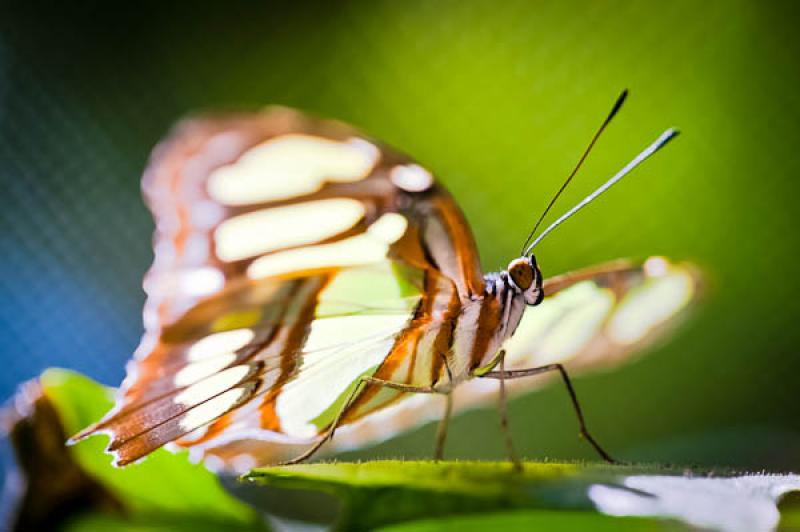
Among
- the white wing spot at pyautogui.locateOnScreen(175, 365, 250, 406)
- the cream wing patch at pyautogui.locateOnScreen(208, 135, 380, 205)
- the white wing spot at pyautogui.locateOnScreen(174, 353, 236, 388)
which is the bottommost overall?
the white wing spot at pyautogui.locateOnScreen(175, 365, 250, 406)

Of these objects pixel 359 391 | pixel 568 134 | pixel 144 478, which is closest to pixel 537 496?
pixel 359 391

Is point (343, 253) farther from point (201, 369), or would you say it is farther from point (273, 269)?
point (201, 369)

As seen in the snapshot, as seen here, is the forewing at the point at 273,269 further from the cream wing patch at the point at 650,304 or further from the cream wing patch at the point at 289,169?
the cream wing patch at the point at 650,304

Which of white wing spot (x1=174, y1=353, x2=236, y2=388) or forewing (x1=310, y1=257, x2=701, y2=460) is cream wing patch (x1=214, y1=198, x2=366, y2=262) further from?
forewing (x1=310, y1=257, x2=701, y2=460)

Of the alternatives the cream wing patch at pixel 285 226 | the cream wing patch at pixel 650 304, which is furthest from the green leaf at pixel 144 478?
the cream wing patch at pixel 650 304

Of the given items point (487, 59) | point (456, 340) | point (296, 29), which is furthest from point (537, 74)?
point (456, 340)

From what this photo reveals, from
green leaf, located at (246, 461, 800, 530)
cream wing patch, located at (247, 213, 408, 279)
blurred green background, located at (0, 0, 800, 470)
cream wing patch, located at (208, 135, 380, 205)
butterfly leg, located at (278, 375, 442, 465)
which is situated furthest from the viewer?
blurred green background, located at (0, 0, 800, 470)

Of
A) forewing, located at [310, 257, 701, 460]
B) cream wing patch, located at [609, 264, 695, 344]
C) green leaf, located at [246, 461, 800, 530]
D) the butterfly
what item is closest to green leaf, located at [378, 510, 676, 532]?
green leaf, located at [246, 461, 800, 530]
